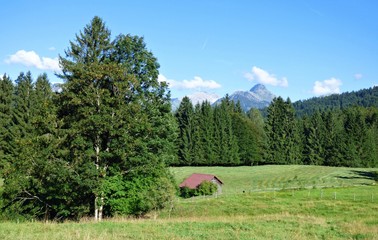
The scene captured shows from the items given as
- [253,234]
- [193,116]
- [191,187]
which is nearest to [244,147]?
[193,116]

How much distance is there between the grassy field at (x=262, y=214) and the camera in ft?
53.8

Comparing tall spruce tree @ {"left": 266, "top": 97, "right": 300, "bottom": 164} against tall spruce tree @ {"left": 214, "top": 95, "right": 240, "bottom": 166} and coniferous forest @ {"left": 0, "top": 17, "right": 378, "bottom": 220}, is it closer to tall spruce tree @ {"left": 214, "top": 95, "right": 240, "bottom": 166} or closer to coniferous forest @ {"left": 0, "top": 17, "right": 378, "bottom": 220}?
tall spruce tree @ {"left": 214, "top": 95, "right": 240, "bottom": 166}

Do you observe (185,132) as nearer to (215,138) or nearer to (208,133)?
(208,133)

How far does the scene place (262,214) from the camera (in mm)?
35188

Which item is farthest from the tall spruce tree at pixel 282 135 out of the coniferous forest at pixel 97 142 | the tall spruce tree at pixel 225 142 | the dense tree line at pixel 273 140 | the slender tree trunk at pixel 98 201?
the slender tree trunk at pixel 98 201

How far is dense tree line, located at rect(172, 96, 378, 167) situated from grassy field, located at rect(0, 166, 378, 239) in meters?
12.5

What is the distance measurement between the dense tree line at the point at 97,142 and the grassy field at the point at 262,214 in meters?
4.16

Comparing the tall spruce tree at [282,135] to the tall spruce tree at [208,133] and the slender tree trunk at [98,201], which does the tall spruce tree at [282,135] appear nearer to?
the tall spruce tree at [208,133]

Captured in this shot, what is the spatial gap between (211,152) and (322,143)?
31.9 meters

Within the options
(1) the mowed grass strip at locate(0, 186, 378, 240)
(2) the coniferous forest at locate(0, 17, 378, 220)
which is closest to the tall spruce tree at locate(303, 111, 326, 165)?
(1) the mowed grass strip at locate(0, 186, 378, 240)

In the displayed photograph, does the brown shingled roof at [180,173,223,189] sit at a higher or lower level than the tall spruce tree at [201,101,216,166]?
lower

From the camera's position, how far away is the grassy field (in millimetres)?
16391

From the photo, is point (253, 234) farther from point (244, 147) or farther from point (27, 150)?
point (244, 147)

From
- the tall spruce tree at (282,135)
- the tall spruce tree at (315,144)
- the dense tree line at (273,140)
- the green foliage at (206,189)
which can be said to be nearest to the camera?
the green foliage at (206,189)
